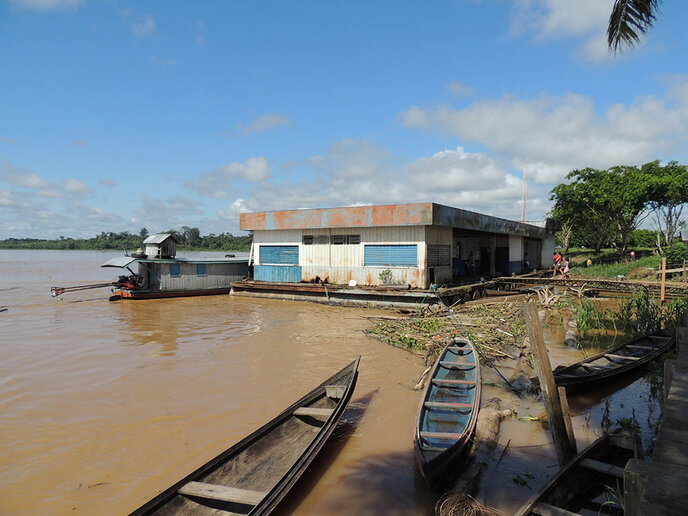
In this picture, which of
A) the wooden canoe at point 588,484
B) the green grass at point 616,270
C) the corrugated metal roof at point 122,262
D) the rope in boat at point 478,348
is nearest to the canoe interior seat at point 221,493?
the wooden canoe at point 588,484

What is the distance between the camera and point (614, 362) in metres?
8.63

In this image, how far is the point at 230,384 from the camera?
28.0 ft

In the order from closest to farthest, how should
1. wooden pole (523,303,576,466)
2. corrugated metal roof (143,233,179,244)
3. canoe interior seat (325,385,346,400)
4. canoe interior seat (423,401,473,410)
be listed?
wooden pole (523,303,576,466), canoe interior seat (423,401,473,410), canoe interior seat (325,385,346,400), corrugated metal roof (143,233,179,244)

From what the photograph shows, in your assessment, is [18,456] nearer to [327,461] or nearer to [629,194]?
[327,461]

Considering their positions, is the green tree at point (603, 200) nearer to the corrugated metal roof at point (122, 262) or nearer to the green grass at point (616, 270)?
the green grass at point (616, 270)

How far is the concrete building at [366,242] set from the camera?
57.7ft

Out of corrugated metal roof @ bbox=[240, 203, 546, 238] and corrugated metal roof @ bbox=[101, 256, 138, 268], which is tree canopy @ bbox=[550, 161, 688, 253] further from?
corrugated metal roof @ bbox=[101, 256, 138, 268]

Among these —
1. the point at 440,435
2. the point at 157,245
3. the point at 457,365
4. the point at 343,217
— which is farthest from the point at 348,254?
the point at 440,435

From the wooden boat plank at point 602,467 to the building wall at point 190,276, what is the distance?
67.1 ft

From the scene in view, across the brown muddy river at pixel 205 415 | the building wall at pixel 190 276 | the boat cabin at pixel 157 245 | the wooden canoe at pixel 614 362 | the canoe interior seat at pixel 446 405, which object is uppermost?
the boat cabin at pixel 157 245

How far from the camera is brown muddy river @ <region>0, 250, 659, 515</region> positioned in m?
4.87

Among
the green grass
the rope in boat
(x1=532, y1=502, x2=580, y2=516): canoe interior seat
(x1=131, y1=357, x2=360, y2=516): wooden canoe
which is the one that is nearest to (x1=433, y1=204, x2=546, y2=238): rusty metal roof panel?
the rope in boat

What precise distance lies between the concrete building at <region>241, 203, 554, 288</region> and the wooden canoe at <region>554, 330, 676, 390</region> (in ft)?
27.7

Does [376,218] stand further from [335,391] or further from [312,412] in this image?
[312,412]
